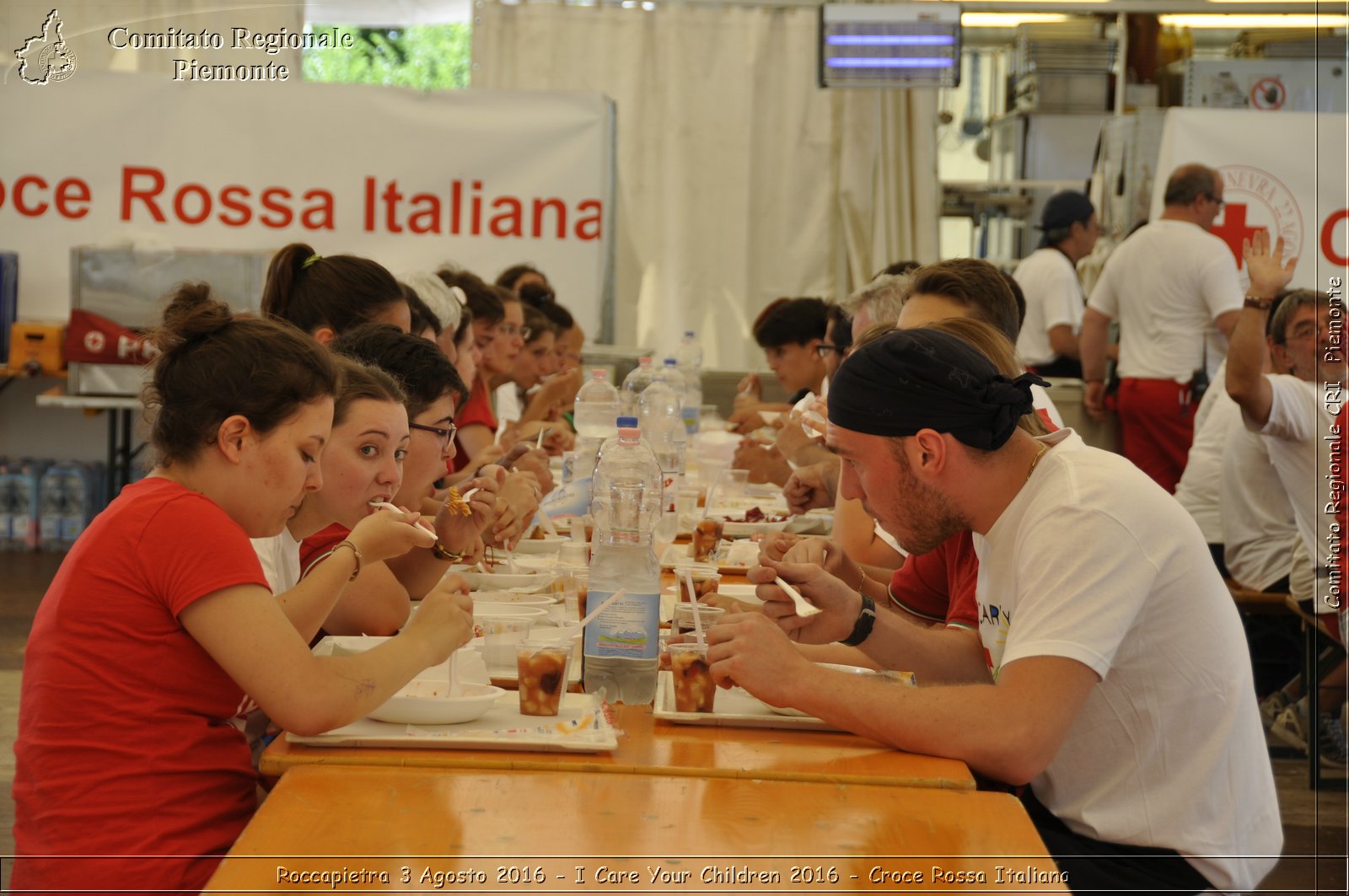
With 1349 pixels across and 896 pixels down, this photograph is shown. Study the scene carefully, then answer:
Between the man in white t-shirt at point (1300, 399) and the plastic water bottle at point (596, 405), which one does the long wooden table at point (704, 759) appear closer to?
the man in white t-shirt at point (1300, 399)

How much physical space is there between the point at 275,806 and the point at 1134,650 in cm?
118

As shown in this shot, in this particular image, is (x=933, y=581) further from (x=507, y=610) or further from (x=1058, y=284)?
(x=1058, y=284)

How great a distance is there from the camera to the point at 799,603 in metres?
2.36

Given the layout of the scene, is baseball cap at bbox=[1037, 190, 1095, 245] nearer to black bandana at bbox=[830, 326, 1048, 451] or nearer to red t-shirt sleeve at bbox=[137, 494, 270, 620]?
black bandana at bbox=[830, 326, 1048, 451]

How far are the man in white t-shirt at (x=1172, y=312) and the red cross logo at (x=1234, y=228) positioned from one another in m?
0.50

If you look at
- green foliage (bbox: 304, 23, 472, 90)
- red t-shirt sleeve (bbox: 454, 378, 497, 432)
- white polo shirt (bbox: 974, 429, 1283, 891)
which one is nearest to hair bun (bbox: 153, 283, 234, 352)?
white polo shirt (bbox: 974, 429, 1283, 891)

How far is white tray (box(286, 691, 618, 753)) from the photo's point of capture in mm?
1697

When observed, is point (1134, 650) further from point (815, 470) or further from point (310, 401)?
point (815, 470)

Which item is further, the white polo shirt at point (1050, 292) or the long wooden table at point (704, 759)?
the white polo shirt at point (1050, 292)

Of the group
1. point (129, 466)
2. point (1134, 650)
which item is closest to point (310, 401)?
point (1134, 650)

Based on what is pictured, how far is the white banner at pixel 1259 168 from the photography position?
6996 millimetres

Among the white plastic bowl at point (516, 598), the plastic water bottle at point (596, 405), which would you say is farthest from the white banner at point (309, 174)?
the white plastic bowl at point (516, 598)

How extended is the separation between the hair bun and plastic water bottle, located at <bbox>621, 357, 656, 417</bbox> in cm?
311

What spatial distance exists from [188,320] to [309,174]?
231 inches
